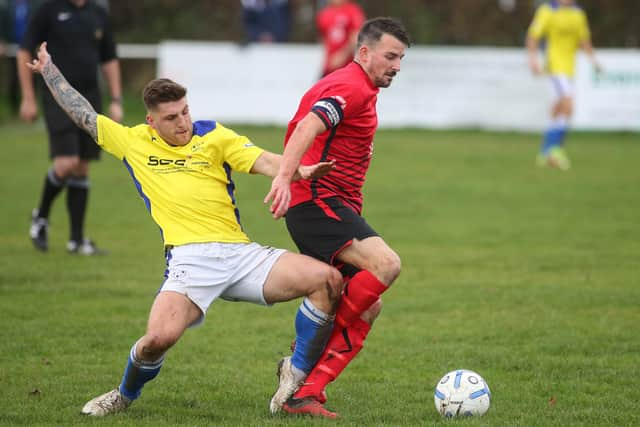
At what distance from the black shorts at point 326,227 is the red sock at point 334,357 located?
37cm

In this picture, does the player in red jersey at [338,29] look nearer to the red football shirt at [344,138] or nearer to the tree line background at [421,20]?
the tree line background at [421,20]

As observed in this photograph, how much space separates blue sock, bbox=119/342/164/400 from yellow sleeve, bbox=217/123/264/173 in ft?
3.44

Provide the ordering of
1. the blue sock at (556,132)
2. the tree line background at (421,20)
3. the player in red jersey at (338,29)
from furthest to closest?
the tree line background at (421,20)
the player in red jersey at (338,29)
the blue sock at (556,132)

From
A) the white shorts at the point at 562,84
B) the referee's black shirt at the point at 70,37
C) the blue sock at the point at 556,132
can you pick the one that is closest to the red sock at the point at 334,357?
the referee's black shirt at the point at 70,37

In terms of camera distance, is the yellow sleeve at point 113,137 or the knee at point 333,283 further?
the yellow sleeve at point 113,137

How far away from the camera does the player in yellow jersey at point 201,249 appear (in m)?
5.14

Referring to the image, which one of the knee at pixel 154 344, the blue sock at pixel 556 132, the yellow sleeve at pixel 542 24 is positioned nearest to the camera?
the knee at pixel 154 344

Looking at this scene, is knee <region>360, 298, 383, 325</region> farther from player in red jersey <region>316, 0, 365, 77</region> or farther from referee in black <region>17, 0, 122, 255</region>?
player in red jersey <region>316, 0, 365, 77</region>

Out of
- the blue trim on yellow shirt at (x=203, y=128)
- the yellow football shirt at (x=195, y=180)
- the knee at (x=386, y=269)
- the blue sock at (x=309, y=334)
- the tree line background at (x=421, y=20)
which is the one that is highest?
the blue trim on yellow shirt at (x=203, y=128)

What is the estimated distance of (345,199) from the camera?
557 centimetres

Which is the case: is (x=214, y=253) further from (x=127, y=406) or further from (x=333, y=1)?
(x=333, y=1)

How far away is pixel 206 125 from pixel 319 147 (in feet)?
2.00

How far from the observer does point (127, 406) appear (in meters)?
5.29

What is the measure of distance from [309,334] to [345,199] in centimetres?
77
